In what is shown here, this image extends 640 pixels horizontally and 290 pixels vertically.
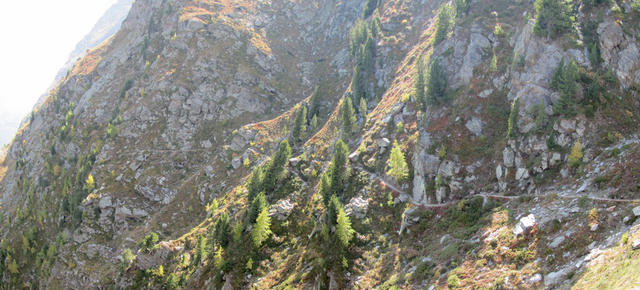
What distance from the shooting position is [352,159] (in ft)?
202

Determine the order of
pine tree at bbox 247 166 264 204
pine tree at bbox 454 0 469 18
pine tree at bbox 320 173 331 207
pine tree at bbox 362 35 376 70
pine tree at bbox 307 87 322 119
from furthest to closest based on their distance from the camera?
pine tree at bbox 307 87 322 119 < pine tree at bbox 362 35 376 70 < pine tree at bbox 454 0 469 18 < pine tree at bbox 247 166 264 204 < pine tree at bbox 320 173 331 207

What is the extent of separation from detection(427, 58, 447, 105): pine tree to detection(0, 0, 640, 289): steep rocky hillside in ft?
0.97

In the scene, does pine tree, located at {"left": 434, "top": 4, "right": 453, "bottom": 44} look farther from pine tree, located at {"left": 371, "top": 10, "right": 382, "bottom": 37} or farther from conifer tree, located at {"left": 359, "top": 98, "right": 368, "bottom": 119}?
pine tree, located at {"left": 371, "top": 10, "right": 382, "bottom": 37}

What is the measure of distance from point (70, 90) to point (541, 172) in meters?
148

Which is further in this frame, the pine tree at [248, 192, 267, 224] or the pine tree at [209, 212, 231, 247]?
the pine tree at [248, 192, 267, 224]

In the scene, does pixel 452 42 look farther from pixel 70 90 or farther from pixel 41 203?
pixel 70 90

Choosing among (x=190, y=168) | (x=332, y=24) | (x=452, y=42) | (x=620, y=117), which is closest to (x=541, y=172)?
(x=620, y=117)

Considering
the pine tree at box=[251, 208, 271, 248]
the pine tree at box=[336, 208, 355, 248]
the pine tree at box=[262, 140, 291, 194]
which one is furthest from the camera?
the pine tree at box=[262, 140, 291, 194]

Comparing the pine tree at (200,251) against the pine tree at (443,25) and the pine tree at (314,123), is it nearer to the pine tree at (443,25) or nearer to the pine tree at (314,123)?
the pine tree at (314,123)

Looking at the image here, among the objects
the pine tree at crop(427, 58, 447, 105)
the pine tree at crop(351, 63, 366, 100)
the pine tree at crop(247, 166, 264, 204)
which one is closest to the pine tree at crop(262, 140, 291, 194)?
the pine tree at crop(247, 166, 264, 204)

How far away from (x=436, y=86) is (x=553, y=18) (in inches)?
783

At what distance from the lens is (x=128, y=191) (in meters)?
76.5

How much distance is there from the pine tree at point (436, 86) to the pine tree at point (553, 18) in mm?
15729

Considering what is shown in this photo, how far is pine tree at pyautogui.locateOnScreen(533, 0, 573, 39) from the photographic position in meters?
49.1
